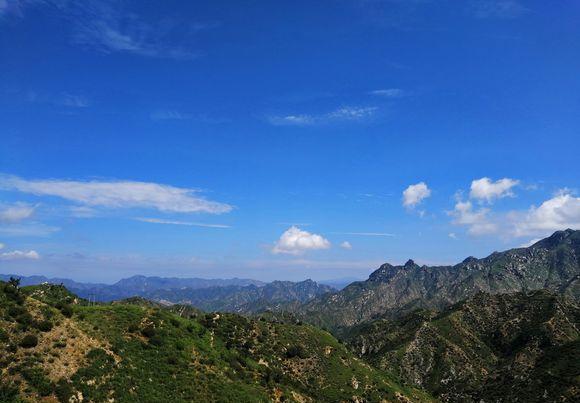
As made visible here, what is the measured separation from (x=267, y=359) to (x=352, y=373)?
34.3m

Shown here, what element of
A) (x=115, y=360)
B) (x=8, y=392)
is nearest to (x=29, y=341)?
(x=8, y=392)

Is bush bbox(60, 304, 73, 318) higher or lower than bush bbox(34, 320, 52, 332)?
higher

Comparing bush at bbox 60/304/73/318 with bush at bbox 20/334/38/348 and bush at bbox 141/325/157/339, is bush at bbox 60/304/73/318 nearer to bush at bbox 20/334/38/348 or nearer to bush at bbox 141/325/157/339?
bush at bbox 20/334/38/348

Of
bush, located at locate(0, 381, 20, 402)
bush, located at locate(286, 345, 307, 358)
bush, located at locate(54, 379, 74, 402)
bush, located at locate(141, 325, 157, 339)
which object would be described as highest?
bush, located at locate(141, 325, 157, 339)

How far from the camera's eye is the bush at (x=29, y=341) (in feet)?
171

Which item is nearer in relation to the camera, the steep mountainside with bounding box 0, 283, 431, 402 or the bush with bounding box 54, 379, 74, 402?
the bush with bounding box 54, 379, 74, 402

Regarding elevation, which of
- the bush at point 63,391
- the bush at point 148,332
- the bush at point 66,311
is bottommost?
the bush at point 63,391

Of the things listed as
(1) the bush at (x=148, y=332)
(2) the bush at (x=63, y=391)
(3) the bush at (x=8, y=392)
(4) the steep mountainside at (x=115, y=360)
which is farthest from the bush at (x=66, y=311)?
(3) the bush at (x=8, y=392)

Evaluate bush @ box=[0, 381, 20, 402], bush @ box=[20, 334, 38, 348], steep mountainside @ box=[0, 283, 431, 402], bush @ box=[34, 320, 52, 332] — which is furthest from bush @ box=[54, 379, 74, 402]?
bush @ box=[34, 320, 52, 332]

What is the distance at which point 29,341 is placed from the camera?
52469 mm

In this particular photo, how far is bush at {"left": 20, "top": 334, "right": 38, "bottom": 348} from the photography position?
52.2 meters

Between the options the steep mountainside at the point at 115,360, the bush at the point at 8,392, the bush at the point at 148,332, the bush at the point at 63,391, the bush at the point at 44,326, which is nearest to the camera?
the bush at the point at 8,392

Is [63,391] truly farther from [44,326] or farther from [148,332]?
[148,332]

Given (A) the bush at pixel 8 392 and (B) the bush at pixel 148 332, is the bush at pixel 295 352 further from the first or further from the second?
(A) the bush at pixel 8 392
